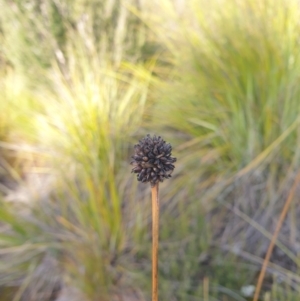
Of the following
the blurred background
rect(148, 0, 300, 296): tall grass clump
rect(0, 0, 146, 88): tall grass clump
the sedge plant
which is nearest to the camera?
the sedge plant

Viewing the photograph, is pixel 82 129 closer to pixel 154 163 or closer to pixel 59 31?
pixel 59 31

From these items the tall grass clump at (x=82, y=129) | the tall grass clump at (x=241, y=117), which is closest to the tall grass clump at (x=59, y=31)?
the tall grass clump at (x=82, y=129)

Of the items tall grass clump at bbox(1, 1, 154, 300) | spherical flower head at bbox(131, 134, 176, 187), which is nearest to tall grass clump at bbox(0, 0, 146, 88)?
tall grass clump at bbox(1, 1, 154, 300)

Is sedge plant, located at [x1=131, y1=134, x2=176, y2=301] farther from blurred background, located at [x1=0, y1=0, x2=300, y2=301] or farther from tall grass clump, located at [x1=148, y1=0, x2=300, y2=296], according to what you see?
tall grass clump, located at [x1=148, y1=0, x2=300, y2=296]

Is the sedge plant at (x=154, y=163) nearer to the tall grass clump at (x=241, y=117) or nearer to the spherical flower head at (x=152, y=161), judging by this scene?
the spherical flower head at (x=152, y=161)

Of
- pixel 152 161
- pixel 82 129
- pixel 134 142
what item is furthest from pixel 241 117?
pixel 152 161

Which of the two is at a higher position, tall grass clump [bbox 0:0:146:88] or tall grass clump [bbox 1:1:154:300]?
tall grass clump [bbox 0:0:146:88]
